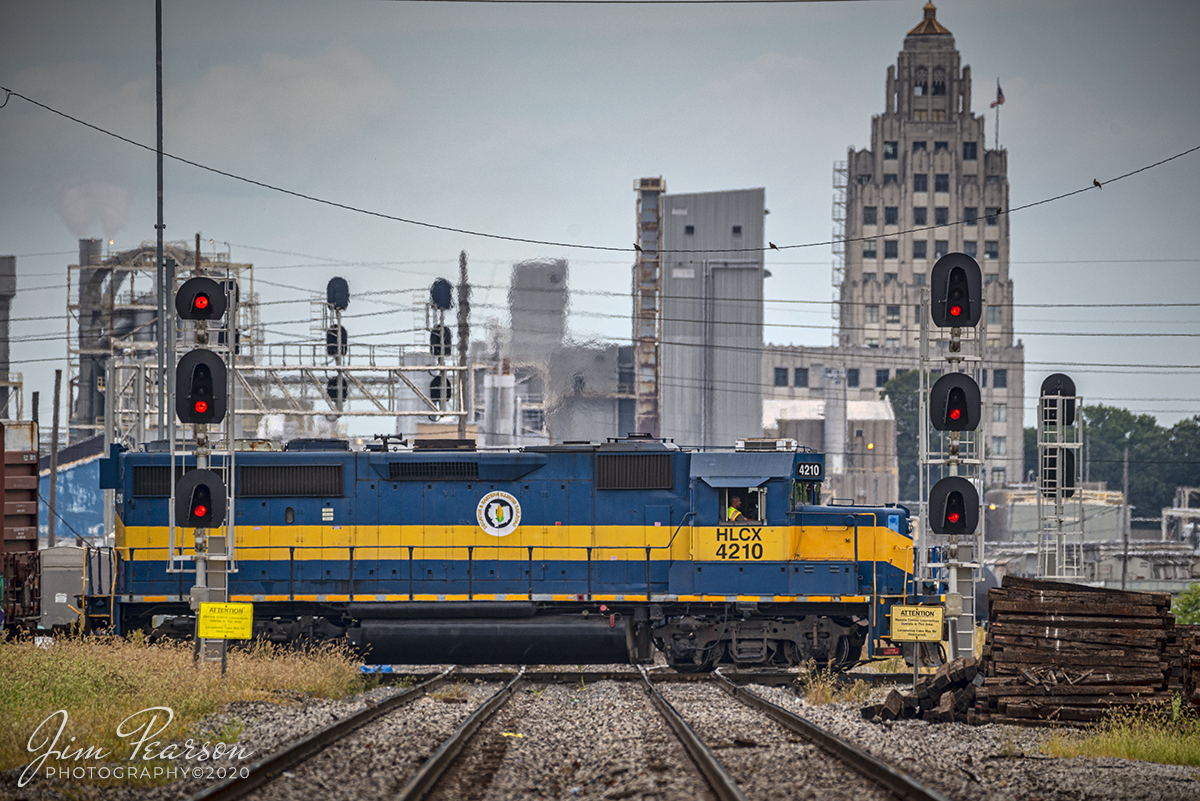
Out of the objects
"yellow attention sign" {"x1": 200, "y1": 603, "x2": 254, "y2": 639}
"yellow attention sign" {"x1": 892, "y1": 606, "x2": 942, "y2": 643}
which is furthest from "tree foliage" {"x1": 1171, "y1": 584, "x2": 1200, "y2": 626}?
"yellow attention sign" {"x1": 200, "y1": 603, "x2": 254, "y2": 639}

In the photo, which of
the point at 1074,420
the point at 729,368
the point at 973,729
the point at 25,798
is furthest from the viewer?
the point at 729,368

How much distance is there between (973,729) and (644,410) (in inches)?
2268

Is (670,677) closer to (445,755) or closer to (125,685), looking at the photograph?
(125,685)

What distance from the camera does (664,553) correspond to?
869 inches

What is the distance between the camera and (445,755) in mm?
12250

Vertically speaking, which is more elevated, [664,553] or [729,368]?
[729,368]

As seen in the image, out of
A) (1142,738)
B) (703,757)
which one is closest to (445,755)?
(703,757)

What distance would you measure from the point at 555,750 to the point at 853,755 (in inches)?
135

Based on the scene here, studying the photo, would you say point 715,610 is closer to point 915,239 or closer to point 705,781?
point 705,781

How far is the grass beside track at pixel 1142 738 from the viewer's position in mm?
13203

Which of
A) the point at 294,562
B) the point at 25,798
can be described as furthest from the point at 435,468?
the point at 25,798

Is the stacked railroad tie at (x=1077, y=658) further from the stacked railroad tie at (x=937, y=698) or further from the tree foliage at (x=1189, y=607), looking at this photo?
the tree foliage at (x=1189, y=607)

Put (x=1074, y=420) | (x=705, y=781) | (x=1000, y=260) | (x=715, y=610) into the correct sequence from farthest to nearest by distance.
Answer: (x=1000, y=260) < (x=1074, y=420) < (x=715, y=610) < (x=705, y=781)

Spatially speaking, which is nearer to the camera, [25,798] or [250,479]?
[25,798]
